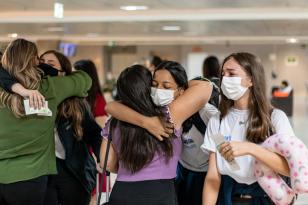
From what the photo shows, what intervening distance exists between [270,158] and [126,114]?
2.12 feet

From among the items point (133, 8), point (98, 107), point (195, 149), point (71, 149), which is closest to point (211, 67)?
point (98, 107)

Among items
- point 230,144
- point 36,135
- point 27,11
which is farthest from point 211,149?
point 27,11

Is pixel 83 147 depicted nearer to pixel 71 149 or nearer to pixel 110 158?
pixel 71 149

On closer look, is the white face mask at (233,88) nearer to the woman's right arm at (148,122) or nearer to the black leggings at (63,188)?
the woman's right arm at (148,122)

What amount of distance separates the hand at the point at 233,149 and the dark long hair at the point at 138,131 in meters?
0.33

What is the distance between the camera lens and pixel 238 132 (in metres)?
1.96

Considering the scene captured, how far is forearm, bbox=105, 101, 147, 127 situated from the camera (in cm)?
193

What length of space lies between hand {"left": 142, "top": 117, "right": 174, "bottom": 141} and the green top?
2.16 feet

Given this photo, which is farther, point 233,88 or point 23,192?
point 23,192

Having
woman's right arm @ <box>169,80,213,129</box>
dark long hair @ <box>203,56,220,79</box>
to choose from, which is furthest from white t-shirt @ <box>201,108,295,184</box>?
dark long hair @ <box>203,56,220,79</box>

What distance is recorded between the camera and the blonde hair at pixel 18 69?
7.22 feet

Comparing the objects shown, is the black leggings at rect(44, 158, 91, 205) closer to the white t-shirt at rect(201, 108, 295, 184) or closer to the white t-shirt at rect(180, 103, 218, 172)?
the white t-shirt at rect(180, 103, 218, 172)

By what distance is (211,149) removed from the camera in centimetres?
194

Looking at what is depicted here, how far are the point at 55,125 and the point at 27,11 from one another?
7.26 metres
